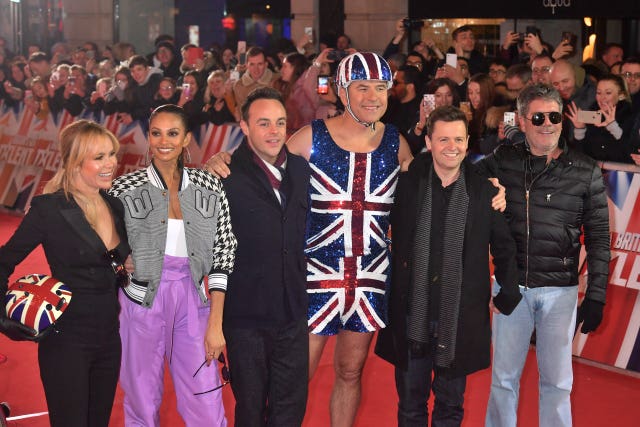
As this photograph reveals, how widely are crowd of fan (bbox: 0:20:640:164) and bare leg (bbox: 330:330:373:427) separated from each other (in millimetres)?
1475

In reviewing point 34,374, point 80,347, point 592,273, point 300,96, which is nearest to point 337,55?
point 300,96

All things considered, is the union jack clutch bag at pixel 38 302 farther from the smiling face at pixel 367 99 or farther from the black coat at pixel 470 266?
the smiling face at pixel 367 99

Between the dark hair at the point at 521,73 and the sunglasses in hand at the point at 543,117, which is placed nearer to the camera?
the sunglasses in hand at the point at 543,117

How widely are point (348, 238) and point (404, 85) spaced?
5392mm

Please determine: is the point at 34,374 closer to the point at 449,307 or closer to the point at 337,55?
the point at 449,307

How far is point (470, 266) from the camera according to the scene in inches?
182

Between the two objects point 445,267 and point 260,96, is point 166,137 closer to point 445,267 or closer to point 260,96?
point 260,96

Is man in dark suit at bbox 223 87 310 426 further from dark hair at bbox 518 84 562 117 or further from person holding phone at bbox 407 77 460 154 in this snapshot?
person holding phone at bbox 407 77 460 154

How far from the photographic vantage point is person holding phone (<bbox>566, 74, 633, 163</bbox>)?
24.5 ft

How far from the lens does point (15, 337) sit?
4.10 meters

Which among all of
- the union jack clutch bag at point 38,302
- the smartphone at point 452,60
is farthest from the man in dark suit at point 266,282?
the smartphone at point 452,60

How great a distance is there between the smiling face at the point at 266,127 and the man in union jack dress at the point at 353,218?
42 centimetres

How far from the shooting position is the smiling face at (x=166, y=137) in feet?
15.1

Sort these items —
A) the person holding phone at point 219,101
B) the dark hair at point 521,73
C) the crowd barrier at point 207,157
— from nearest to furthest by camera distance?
the crowd barrier at point 207,157, the dark hair at point 521,73, the person holding phone at point 219,101
